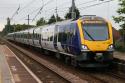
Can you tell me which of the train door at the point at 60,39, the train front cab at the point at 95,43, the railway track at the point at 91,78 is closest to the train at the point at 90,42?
the train front cab at the point at 95,43

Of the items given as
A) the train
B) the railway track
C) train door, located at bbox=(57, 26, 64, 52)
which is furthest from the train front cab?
train door, located at bbox=(57, 26, 64, 52)

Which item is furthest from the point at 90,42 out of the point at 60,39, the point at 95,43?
the point at 60,39

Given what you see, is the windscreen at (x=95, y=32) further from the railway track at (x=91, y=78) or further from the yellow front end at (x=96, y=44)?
Answer: the railway track at (x=91, y=78)

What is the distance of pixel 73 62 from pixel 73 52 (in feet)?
3.43

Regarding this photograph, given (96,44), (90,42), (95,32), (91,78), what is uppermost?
(95,32)

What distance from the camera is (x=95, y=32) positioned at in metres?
22.5

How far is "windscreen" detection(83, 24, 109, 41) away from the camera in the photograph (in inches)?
875

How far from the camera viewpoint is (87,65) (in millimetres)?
21844

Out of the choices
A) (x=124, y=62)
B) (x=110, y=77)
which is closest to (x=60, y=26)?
(x=124, y=62)

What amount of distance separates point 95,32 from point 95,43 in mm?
812

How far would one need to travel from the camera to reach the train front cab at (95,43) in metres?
21.6

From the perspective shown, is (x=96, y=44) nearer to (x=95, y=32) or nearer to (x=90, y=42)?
(x=90, y=42)

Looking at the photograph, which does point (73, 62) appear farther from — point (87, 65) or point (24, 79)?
A: point (24, 79)

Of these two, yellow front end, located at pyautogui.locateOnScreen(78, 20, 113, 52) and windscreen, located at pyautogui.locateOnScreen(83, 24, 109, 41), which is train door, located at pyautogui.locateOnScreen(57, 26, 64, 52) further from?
yellow front end, located at pyautogui.locateOnScreen(78, 20, 113, 52)
